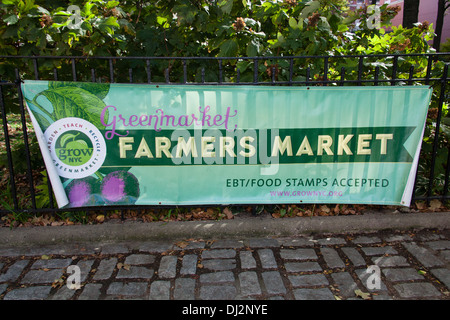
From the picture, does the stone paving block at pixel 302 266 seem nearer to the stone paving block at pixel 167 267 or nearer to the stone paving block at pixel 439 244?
the stone paving block at pixel 167 267

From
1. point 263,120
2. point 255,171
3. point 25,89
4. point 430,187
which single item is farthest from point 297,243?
point 25,89

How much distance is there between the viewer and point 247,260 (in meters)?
3.30

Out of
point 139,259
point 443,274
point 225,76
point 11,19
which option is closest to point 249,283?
point 139,259

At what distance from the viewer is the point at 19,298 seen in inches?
109

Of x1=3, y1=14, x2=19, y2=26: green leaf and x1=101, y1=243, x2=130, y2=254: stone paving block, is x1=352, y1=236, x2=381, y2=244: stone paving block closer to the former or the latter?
x1=101, y1=243, x2=130, y2=254: stone paving block

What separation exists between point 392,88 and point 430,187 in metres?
1.25

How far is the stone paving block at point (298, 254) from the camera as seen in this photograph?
11.0 feet

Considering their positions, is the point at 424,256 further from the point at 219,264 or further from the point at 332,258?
the point at 219,264

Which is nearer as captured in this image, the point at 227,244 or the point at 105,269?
the point at 105,269

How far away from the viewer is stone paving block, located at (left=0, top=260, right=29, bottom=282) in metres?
3.04

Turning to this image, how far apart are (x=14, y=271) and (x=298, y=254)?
261cm

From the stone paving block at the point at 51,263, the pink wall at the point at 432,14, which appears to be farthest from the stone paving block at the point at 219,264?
the pink wall at the point at 432,14

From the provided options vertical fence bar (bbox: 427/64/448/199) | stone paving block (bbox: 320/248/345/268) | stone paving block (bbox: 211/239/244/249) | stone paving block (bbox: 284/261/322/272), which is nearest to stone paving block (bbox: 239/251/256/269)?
stone paving block (bbox: 211/239/244/249)

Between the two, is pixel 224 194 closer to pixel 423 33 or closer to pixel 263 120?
pixel 263 120
